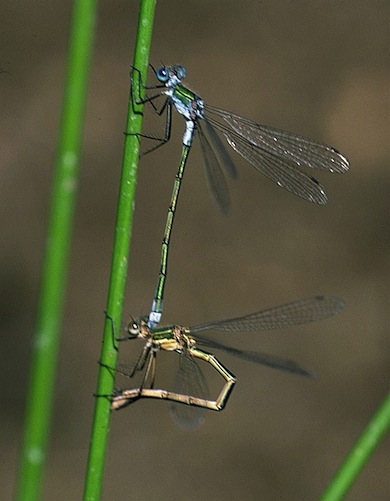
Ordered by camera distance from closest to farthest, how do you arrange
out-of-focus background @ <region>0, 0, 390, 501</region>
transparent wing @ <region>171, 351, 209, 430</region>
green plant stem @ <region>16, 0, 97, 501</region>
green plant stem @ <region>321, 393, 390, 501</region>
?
green plant stem @ <region>16, 0, 97, 501</region>, green plant stem @ <region>321, 393, 390, 501</region>, transparent wing @ <region>171, 351, 209, 430</region>, out-of-focus background @ <region>0, 0, 390, 501</region>

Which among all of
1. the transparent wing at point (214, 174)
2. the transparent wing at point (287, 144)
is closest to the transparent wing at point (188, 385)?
the transparent wing at point (214, 174)

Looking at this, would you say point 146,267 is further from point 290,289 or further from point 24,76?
point 24,76

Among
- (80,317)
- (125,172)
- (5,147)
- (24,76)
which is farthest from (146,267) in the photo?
(125,172)

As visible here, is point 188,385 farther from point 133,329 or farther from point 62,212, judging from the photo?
point 62,212

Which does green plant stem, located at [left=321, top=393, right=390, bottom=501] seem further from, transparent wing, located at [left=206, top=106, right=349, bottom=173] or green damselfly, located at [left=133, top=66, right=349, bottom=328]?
transparent wing, located at [left=206, top=106, right=349, bottom=173]

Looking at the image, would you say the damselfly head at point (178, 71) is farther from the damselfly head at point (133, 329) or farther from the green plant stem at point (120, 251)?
the green plant stem at point (120, 251)

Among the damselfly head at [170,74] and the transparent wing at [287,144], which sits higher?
the damselfly head at [170,74]

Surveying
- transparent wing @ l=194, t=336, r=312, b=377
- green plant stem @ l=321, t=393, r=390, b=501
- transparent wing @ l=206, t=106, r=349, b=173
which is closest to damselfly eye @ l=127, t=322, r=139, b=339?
transparent wing @ l=194, t=336, r=312, b=377
